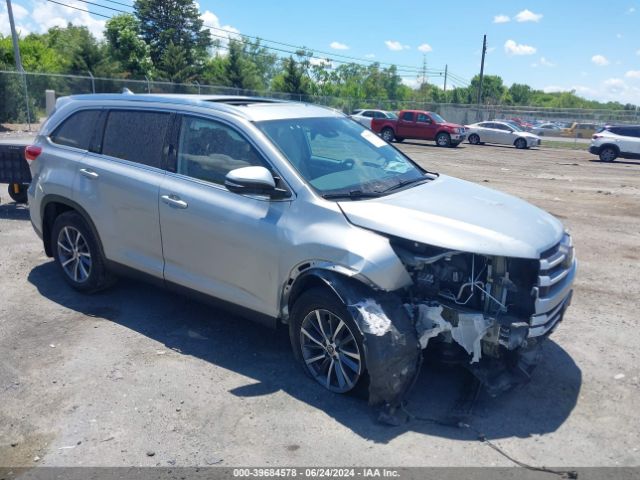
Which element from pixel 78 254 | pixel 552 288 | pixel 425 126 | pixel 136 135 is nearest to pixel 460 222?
pixel 552 288

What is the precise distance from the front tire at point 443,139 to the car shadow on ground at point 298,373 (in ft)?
85.3

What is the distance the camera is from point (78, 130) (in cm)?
557

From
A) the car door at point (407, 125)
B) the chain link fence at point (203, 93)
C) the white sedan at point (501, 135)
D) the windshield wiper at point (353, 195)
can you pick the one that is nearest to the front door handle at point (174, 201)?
the windshield wiper at point (353, 195)

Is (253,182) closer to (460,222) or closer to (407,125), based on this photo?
(460,222)

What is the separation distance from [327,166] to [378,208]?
2.45 ft

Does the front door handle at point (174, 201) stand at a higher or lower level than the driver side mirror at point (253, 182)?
lower

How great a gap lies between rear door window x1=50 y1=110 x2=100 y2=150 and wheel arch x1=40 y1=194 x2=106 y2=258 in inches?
21.3

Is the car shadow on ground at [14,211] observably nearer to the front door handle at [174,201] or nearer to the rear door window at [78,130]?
the rear door window at [78,130]

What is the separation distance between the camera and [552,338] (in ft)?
16.2

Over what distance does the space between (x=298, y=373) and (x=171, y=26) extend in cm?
6369

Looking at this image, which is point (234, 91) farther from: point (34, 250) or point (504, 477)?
point (504, 477)

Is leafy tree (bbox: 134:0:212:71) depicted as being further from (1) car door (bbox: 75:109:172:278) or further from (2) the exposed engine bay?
(2) the exposed engine bay

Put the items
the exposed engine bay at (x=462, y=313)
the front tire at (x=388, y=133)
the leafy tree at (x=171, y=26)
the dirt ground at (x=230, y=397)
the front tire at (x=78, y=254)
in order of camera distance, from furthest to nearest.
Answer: the leafy tree at (x=171, y=26)
the front tire at (x=388, y=133)
the front tire at (x=78, y=254)
the exposed engine bay at (x=462, y=313)
the dirt ground at (x=230, y=397)

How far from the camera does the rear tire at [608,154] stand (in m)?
24.0
